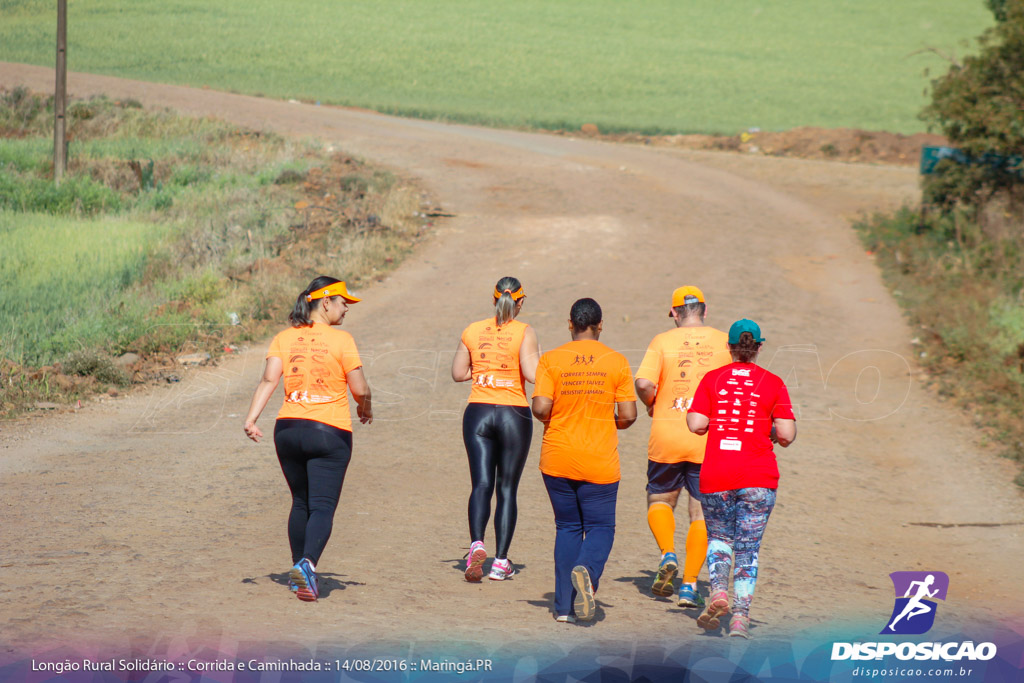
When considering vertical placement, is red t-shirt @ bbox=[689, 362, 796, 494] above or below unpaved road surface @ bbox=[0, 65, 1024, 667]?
above

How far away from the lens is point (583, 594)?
5.39 metres

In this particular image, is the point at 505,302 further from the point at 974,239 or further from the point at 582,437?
the point at 974,239

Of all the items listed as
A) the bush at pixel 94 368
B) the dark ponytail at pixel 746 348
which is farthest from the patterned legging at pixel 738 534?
the bush at pixel 94 368

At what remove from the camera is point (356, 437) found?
10391 mm

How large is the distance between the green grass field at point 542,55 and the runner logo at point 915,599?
27.1m

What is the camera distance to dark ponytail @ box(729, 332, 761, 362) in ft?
17.8

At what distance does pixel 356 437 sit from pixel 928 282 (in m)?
10.6

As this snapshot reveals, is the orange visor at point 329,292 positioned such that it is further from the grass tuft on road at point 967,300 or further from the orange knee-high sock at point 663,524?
the grass tuft on road at point 967,300

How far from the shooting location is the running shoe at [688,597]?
19.3 feet

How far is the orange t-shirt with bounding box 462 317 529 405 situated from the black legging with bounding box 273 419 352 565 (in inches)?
36.8

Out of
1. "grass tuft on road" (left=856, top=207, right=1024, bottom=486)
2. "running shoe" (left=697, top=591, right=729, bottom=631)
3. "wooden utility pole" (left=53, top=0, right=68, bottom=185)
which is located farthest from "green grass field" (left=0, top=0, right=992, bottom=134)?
"running shoe" (left=697, top=591, right=729, bottom=631)

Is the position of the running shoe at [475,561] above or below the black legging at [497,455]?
below

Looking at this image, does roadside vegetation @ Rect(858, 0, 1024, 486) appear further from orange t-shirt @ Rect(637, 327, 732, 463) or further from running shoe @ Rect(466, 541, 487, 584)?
running shoe @ Rect(466, 541, 487, 584)

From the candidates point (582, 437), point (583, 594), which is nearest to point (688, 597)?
point (583, 594)
